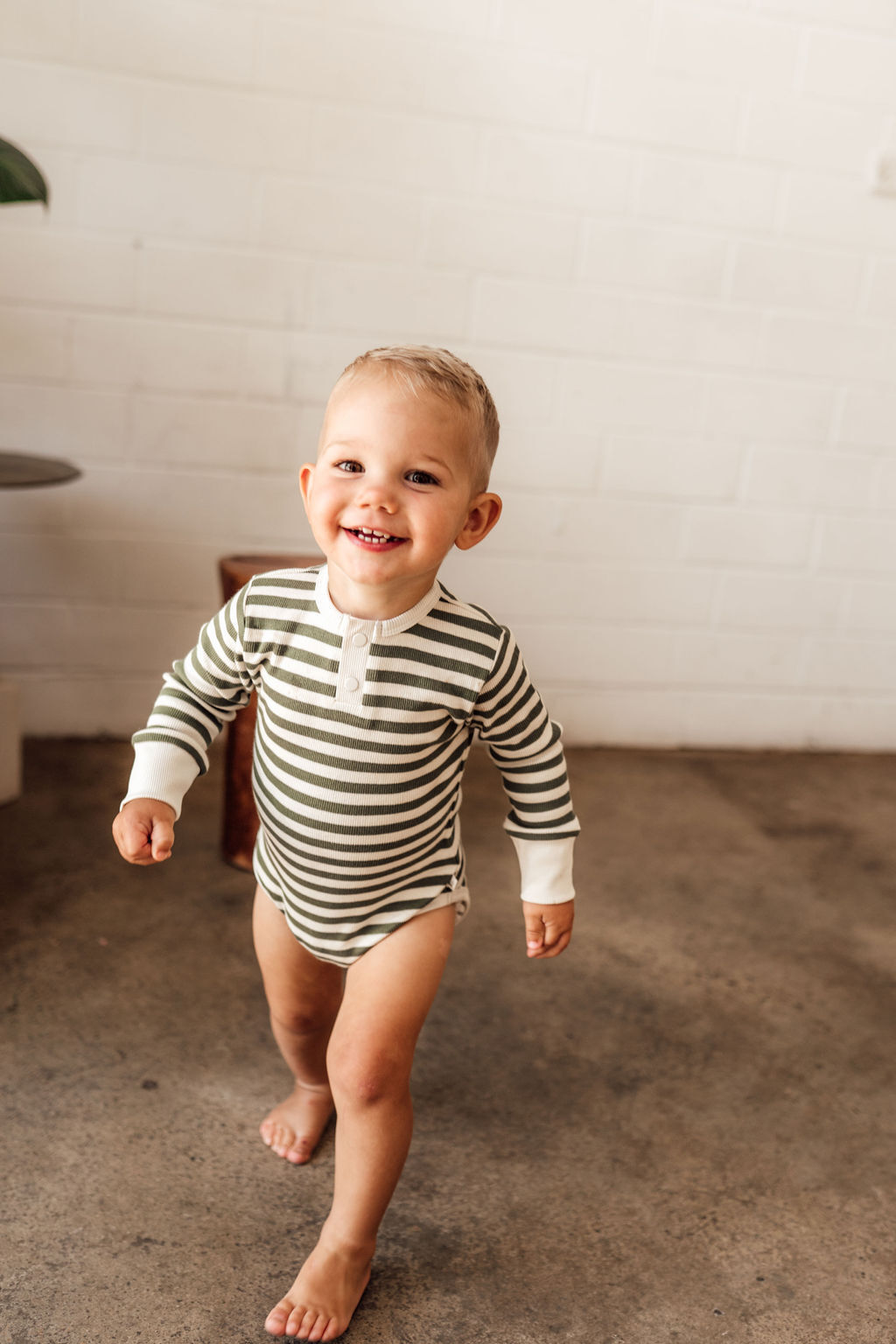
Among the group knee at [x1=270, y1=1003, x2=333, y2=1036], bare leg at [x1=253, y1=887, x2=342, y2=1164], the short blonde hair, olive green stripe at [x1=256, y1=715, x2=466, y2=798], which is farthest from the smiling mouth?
knee at [x1=270, y1=1003, x2=333, y2=1036]

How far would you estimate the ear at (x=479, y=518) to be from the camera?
104 cm

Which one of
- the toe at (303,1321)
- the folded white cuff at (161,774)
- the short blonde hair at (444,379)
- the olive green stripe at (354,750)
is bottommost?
the toe at (303,1321)

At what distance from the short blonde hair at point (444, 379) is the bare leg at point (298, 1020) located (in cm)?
55

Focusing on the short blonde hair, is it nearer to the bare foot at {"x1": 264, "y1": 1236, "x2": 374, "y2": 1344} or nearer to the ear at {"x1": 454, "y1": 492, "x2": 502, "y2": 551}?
the ear at {"x1": 454, "y1": 492, "x2": 502, "y2": 551}

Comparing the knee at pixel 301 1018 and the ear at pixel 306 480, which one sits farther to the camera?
the knee at pixel 301 1018

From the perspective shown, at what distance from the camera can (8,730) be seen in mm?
2117

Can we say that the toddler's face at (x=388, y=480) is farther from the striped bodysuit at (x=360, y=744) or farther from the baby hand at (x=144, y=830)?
the baby hand at (x=144, y=830)

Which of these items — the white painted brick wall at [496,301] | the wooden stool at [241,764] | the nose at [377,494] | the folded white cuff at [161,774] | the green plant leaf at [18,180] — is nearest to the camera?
the nose at [377,494]

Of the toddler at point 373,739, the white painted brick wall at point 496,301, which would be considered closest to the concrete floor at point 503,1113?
the toddler at point 373,739

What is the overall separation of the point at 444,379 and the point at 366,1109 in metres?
0.70

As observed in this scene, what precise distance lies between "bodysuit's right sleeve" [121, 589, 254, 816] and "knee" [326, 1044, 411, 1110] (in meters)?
0.29

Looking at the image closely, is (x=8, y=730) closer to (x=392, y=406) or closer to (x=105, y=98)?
(x=105, y=98)

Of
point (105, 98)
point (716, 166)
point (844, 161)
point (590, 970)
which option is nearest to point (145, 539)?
point (105, 98)

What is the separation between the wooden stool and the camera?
1.84m
